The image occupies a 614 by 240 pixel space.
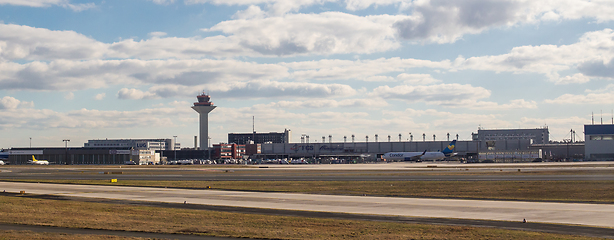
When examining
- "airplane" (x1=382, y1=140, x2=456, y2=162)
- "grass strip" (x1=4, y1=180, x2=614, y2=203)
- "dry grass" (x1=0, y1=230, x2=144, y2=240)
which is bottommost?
"airplane" (x1=382, y1=140, x2=456, y2=162)

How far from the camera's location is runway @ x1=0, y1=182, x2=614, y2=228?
2614cm

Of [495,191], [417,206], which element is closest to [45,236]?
[417,206]

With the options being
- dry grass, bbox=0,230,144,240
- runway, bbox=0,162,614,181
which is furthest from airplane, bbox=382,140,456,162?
dry grass, bbox=0,230,144,240

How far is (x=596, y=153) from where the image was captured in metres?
177

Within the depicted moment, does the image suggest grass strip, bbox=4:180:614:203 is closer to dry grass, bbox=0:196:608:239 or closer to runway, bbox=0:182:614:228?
runway, bbox=0:182:614:228

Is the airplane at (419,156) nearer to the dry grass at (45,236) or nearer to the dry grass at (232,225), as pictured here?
the dry grass at (232,225)

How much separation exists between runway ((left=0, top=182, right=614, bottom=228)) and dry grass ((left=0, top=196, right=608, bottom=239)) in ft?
14.8

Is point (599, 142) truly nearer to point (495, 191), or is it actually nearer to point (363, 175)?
point (363, 175)

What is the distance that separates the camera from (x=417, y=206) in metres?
31.9

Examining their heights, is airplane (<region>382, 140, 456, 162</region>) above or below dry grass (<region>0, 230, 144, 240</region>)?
below

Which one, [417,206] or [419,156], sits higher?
[417,206]

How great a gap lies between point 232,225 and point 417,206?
13624 mm

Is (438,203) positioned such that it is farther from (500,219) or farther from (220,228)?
(220,228)

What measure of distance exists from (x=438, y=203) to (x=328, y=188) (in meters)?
15.9
